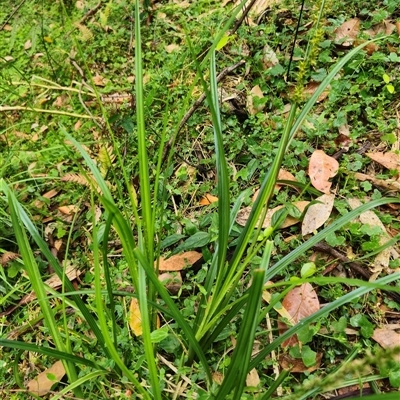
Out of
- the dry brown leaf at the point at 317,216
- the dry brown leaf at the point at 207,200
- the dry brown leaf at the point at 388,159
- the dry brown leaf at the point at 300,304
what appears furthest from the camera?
the dry brown leaf at the point at 207,200

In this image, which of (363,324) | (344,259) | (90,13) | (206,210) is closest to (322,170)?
(344,259)

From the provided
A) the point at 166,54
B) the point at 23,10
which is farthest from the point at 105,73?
the point at 23,10

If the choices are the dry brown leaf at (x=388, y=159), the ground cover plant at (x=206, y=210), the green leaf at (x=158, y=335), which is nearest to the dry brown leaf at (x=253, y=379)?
the ground cover plant at (x=206, y=210)

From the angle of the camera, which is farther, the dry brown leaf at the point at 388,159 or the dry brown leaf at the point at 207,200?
the dry brown leaf at the point at 207,200

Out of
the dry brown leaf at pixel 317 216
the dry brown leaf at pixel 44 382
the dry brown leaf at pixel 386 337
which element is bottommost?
the dry brown leaf at pixel 386 337

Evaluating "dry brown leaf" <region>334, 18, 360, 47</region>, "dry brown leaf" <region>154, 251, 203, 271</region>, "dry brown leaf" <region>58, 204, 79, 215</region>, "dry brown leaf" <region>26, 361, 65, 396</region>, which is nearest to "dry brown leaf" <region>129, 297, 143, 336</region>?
"dry brown leaf" <region>154, 251, 203, 271</region>

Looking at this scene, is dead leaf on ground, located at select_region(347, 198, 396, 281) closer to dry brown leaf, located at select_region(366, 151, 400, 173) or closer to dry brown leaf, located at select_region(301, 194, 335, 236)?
dry brown leaf, located at select_region(301, 194, 335, 236)

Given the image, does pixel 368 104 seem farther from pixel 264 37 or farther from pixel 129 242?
pixel 129 242

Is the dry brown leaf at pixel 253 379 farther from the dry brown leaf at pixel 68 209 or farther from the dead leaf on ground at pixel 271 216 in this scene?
the dry brown leaf at pixel 68 209
